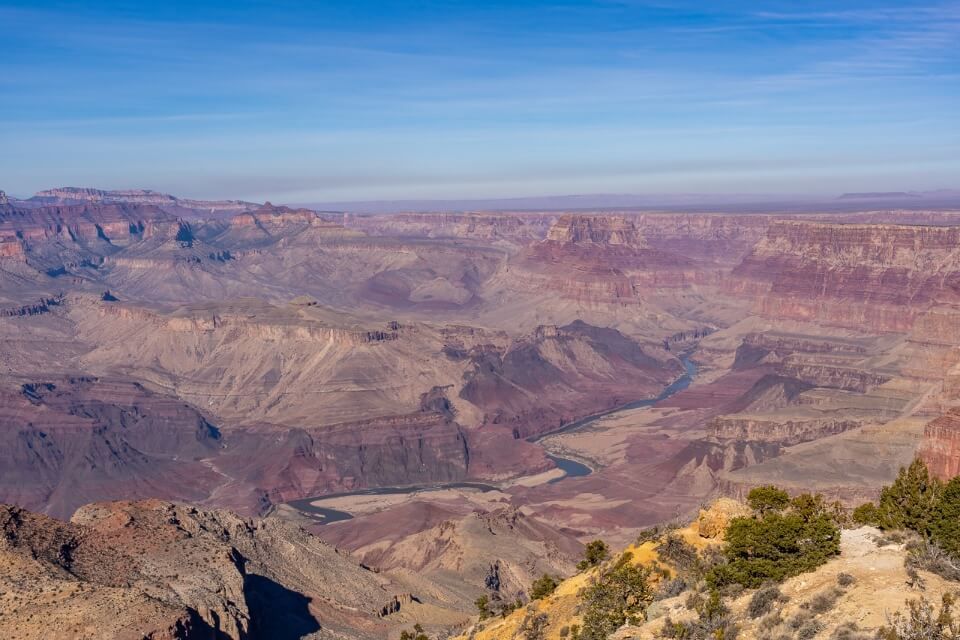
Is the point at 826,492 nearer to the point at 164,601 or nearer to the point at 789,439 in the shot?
the point at 789,439

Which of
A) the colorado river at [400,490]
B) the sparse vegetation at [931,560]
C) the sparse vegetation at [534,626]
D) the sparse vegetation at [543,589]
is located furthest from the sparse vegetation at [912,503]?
the colorado river at [400,490]

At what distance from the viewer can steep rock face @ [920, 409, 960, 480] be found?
84.9 meters

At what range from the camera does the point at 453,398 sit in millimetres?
172625

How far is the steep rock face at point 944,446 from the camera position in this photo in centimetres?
8494

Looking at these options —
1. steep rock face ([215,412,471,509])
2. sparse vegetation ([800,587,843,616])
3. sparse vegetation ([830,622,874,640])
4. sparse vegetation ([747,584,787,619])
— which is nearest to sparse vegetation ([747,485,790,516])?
sparse vegetation ([747,584,787,619])

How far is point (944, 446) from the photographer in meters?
86.1

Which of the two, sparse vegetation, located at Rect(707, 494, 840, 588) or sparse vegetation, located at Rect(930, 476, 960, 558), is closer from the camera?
sparse vegetation, located at Rect(707, 494, 840, 588)

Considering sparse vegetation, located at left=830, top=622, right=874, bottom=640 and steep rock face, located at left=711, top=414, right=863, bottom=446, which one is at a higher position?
sparse vegetation, located at left=830, top=622, right=874, bottom=640

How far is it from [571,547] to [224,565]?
1916 inches

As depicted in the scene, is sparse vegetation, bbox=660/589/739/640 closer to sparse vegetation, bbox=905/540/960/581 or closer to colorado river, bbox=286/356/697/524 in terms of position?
sparse vegetation, bbox=905/540/960/581

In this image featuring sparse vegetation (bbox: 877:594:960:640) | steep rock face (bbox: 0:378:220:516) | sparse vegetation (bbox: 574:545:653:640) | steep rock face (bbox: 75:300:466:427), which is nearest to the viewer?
sparse vegetation (bbox: 877:594:960:640)

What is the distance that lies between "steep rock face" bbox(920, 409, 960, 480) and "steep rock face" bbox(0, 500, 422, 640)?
47589 mm

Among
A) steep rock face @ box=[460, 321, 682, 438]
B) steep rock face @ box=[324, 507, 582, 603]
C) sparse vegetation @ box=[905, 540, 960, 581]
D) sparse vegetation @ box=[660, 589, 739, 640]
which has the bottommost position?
steep rock face @ box=[460, 321, 682, 438]

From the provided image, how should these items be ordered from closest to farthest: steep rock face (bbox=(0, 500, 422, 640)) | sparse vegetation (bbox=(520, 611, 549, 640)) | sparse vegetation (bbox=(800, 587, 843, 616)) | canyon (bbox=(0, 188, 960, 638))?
sparse vegetation (bbox=(800, 587, 843, 616))
sparse vegetation (bbox=(520, 611, 549, 640))
steep rock face (bbox=(0, 500, 422, 640))
canyon (bbox=(0, 188, 960, 638))
